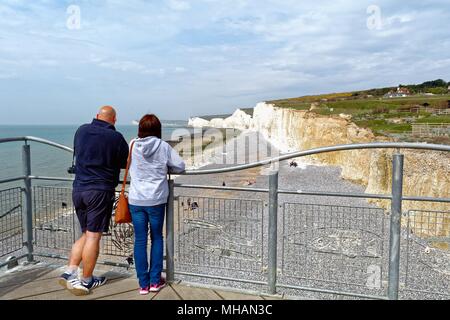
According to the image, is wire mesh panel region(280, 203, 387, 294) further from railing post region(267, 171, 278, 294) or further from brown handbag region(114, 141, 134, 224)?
brown handbag region(114, 141, 134, 224)

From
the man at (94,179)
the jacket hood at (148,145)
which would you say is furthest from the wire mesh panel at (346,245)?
the man at (94,179)

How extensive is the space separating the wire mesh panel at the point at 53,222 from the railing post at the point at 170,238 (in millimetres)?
1325

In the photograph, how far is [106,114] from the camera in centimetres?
353

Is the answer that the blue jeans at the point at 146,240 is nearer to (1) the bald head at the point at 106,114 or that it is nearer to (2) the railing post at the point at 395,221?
(1) the bald head at the point at 106,114

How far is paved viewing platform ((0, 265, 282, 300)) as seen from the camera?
3434 mm

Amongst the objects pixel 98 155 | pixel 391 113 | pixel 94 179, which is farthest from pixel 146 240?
pixel 391 113

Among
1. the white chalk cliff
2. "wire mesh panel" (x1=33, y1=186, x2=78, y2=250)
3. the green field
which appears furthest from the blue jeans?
the green field

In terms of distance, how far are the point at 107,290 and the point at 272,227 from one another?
178 cm

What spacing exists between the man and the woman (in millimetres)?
195

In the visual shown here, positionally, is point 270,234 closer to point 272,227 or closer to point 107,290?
point 272,227
